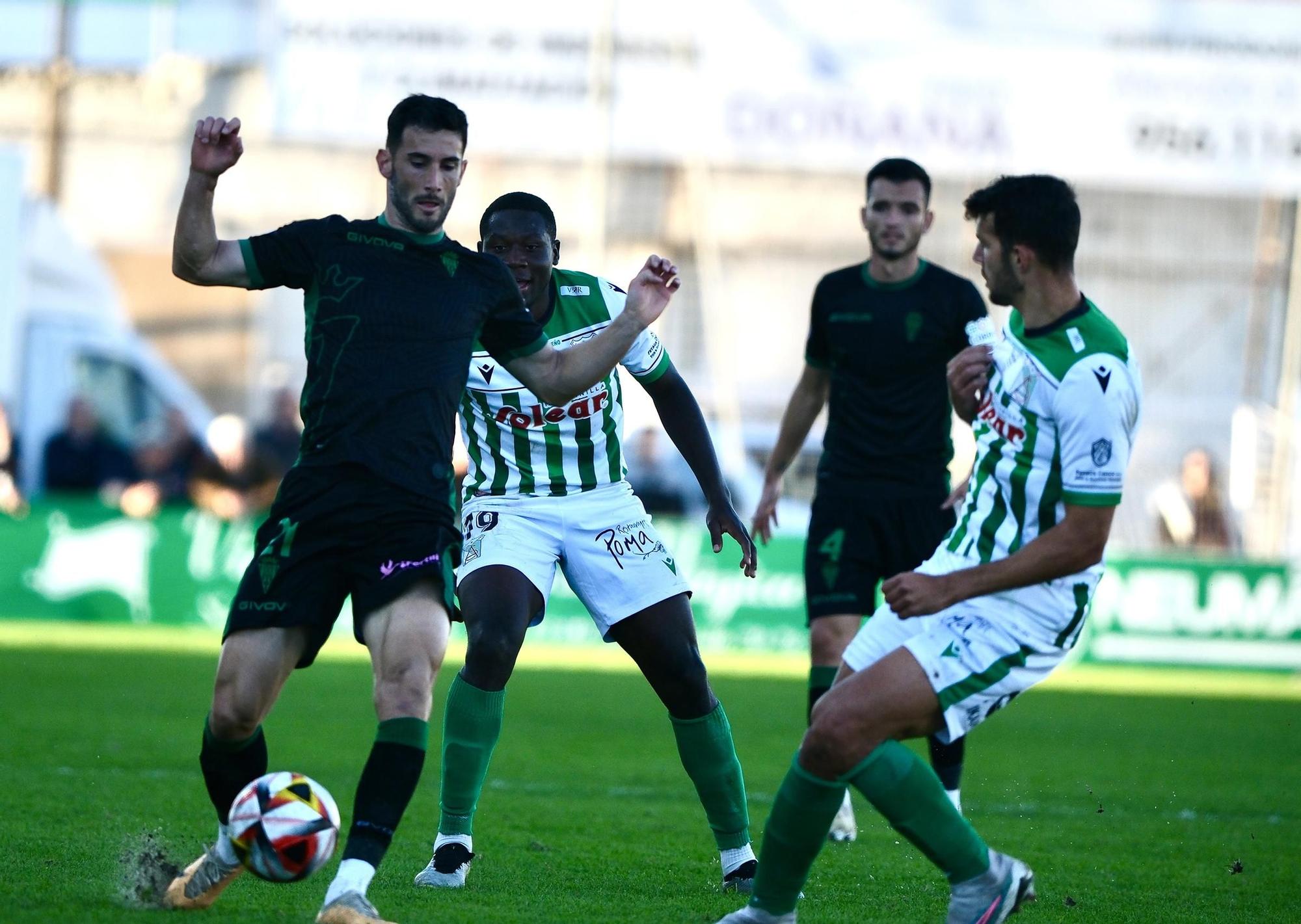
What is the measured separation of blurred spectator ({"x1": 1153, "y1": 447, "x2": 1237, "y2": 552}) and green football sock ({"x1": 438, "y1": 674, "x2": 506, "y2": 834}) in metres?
14.2

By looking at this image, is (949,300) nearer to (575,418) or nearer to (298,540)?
(575,418)

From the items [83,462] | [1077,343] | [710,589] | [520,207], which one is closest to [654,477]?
[710,589]

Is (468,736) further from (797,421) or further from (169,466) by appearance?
(169,466)

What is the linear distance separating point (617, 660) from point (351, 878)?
1206 cm

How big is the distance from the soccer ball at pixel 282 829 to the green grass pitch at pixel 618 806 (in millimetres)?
286

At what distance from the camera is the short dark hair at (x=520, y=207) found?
6480mm

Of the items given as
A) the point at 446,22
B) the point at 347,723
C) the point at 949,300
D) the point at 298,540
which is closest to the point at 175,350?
the point at 446,22

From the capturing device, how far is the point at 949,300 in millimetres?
7867

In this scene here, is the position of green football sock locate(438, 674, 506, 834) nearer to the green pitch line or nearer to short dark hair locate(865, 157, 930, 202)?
short dark hair locate(865, 157, 930, 202)

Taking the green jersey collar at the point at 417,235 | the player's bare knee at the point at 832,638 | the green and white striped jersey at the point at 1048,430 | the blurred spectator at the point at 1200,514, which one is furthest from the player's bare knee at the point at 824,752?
the blurred spectator at the point at 1200,514

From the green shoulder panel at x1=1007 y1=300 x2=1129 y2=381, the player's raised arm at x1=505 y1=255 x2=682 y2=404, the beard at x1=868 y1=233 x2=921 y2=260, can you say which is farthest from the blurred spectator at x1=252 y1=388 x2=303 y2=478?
the green shoulder panel at x1=1007 y1=300 x2=1129 y2=381

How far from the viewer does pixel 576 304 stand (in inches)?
265

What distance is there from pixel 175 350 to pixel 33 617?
1151 centimetres

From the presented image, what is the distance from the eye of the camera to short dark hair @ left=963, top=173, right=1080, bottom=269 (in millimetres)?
5059
